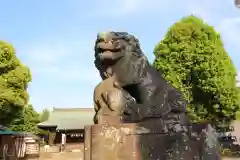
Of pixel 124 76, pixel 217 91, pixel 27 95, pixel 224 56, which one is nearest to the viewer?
pixel 124 76

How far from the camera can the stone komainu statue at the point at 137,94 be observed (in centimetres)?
455

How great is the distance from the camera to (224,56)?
2591 cm

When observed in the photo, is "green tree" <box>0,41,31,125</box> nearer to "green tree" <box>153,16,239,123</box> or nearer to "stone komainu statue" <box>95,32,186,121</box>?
"green tree" <box>153,16,239,123</box>

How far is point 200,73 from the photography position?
24.5 meters

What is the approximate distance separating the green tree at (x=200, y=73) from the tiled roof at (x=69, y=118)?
508 inches

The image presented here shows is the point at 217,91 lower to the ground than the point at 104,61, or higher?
higher

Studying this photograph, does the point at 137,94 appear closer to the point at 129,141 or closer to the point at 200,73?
the point at 129,141

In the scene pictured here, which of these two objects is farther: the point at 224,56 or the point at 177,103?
the point at 224,56

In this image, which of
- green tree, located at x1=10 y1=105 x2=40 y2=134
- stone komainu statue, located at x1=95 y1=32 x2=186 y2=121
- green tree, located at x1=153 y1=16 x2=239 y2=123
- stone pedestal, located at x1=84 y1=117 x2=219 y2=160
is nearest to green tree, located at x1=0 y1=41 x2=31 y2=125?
A: green tree, located at x1=153 y1=16 x2=239 y2=123

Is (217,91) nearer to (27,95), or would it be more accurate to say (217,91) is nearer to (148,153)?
(27,95)

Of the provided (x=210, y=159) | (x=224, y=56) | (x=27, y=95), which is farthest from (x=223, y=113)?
(x=210, y=159)

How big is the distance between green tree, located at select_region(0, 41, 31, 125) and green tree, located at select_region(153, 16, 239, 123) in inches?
364

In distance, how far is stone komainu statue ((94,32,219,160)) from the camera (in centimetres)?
455

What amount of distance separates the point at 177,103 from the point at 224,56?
72.5 ft
